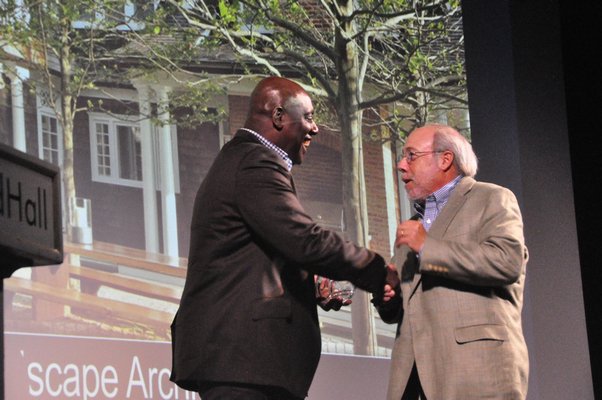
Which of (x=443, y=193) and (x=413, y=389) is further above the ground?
(x=443, y=193)

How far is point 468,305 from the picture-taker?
229cm

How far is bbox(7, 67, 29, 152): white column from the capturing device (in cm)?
429

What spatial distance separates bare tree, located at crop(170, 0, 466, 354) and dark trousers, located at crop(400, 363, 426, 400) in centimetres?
224

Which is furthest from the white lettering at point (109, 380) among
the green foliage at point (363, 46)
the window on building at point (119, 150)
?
the green foliage at point (363, 46)

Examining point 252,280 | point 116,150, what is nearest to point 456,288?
point 252,280

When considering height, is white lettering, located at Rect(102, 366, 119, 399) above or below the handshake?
below

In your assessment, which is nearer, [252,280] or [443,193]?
[252,280]

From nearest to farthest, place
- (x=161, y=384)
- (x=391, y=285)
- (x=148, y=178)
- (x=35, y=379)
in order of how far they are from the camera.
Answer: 1. (x=391, y=285)
2. (x=35, y=379)
3. (x=161, y=384)
4. (x=148, y=178)

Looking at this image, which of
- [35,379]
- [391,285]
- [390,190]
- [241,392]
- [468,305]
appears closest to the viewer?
[241,392]

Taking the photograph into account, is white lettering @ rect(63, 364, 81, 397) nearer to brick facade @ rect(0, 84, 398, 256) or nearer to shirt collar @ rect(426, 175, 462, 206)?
brick facade @ rect(0, 84, 398, 256)

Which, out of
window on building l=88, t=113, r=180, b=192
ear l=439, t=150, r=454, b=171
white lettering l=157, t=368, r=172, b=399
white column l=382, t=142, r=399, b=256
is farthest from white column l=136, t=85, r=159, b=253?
ear l=439, t=150, r=454, b=171

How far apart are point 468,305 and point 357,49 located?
2.52 metres

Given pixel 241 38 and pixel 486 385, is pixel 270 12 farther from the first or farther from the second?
pixel 486 385

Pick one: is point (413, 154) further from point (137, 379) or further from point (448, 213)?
point (137, 379)
